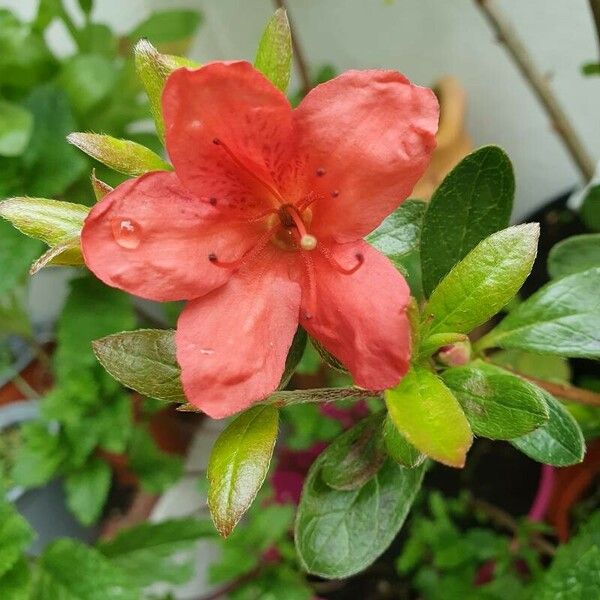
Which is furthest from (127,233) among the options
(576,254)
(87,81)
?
(87,81)

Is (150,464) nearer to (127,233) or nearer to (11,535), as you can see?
(11,535)

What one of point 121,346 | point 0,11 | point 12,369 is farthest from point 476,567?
point 0,11

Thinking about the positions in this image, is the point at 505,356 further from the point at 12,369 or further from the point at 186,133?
the point at 12,369

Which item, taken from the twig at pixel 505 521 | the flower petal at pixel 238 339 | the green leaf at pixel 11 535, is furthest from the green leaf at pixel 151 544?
the flower petal at pixel 238 339

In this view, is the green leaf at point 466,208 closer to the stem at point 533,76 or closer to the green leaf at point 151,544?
the stem at point 533,76

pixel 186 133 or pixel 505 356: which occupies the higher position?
pixel 186 133

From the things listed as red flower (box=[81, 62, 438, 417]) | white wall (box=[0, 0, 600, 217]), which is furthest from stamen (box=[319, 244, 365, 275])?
white wall (box=[0, 0, 600, 217])
